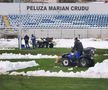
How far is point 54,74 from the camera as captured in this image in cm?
2539

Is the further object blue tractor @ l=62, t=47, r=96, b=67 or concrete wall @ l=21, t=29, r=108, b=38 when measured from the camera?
concrete wall @ l=21, t=29, r=108, b=38

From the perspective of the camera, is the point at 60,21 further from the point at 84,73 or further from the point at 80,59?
the point at 84,73

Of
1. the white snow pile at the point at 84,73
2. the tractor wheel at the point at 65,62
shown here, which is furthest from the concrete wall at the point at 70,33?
the white snow pile at the point at 84,73

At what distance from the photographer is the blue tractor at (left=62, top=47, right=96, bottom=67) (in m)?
30.2

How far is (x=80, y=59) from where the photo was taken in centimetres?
3042

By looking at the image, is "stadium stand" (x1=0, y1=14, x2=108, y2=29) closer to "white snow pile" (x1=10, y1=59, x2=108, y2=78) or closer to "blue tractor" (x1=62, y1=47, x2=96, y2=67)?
"blue tractor" (x1=62, y1=47, x2=96, y2=67)

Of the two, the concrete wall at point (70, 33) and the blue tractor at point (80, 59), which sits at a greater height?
the blue tractor at point (80, 59)

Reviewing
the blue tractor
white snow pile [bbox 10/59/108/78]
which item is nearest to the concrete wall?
the blue tractor

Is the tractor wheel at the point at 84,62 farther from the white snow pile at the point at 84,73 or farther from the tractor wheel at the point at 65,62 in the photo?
the white snow pile at the point at 84,73

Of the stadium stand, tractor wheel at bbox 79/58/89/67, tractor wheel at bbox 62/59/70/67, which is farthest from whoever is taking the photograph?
the stadium stand

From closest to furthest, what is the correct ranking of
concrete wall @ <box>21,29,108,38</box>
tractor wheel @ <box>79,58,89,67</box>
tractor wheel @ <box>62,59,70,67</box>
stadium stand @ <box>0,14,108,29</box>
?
1. tractor wheel @ <box>79,58,89,67</box>
2. tractor wheel @ <box>62,59,70,67</box>
3. concrete wall @ <box>21,29,108,38</box>
4. stadium stand @ <box>0,14,108,29</box>

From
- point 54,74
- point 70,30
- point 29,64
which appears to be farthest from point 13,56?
point 70,30

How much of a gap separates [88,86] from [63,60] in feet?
33.6

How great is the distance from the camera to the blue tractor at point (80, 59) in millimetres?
30188
